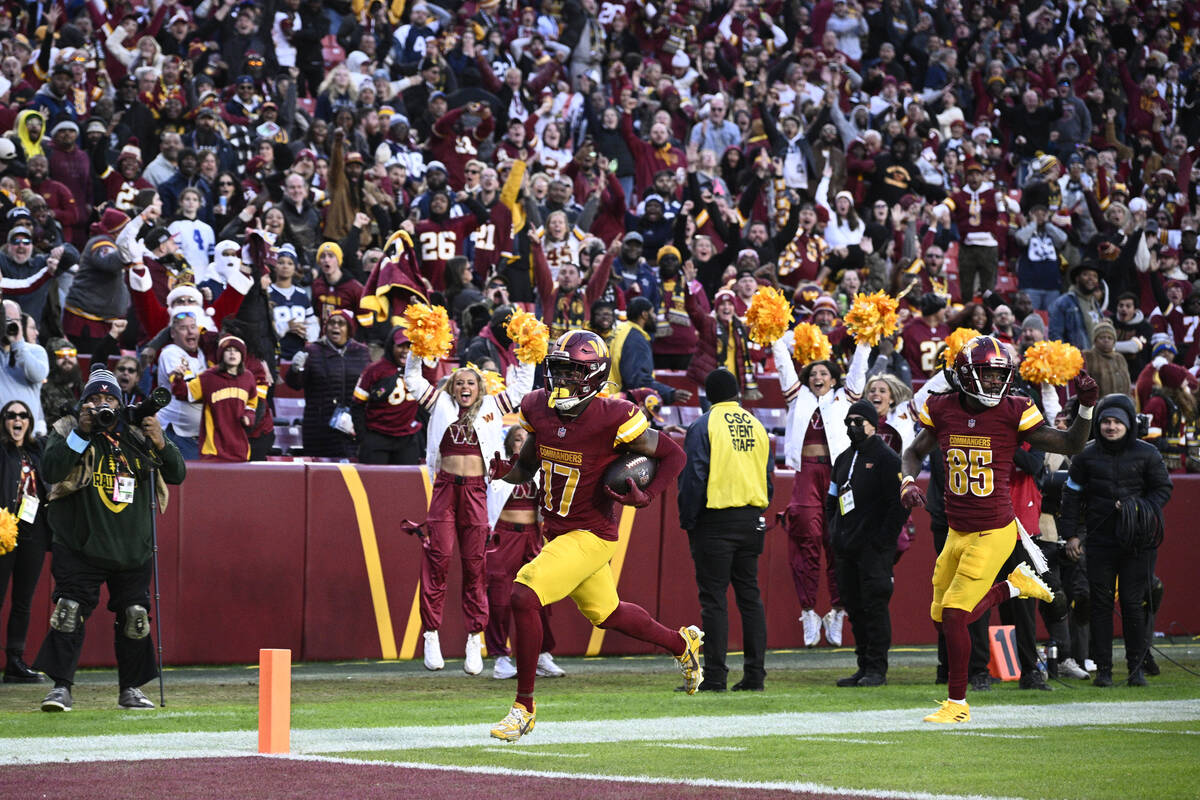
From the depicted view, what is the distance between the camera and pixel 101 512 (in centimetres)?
1072

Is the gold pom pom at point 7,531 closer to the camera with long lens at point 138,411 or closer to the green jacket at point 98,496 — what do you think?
the green jacket at point 98,496

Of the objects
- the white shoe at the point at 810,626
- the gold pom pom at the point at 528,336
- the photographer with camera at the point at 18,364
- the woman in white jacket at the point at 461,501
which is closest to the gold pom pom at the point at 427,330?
the woman in white jacket at the point at 461,501

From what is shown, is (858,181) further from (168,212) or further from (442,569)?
(442,569)

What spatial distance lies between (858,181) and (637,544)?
34.6 ft

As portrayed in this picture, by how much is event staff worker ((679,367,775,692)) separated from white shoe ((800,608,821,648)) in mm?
2789

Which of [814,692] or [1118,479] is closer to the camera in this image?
[814,692]

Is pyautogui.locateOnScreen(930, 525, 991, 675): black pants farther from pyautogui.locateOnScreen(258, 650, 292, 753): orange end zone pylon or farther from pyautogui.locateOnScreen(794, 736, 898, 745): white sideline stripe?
pyautogui.locateOnScreen(258, 650, 292, 753): orange end zone pylon

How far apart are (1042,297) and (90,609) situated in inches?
604

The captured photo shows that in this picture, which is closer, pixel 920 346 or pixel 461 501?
pixel 461 501

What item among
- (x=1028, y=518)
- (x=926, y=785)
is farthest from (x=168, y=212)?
(x=926, y=785)

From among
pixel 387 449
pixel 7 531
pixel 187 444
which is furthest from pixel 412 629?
pixel 7 531

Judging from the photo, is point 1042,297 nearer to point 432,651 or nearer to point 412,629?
point 412,629

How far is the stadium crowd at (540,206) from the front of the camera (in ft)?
52.1

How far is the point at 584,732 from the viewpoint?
9695mm
